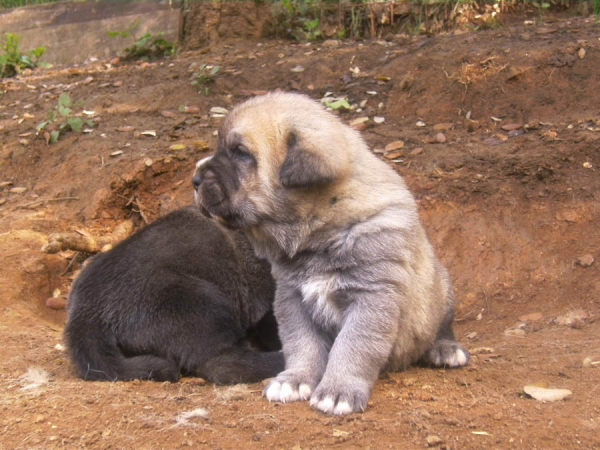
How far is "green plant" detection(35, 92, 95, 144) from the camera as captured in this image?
8.55m

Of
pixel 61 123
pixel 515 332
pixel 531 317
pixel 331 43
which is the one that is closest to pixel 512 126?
pixel 531 317

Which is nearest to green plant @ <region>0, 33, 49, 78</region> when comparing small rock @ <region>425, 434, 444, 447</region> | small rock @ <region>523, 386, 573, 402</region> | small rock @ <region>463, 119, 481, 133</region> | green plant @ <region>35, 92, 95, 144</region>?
green plant @ <region>35, 92, 95, 144</region>

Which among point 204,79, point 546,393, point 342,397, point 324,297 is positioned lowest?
point 546,393

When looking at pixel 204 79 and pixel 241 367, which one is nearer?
pixel 241 367

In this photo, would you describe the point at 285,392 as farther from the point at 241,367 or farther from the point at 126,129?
the point at 126,129

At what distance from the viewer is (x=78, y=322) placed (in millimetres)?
5070

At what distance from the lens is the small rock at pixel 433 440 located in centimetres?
329

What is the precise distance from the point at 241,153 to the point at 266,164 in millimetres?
178

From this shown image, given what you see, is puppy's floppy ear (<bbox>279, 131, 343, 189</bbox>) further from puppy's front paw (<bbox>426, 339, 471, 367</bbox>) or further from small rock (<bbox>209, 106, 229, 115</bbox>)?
small rock (<bbox>209, 106, 229, 115</bbox>)

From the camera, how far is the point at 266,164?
424cm

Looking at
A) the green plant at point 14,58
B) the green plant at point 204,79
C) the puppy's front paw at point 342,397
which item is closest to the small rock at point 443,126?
the green plant at point 204,79

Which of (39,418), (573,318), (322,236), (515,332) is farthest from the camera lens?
(573,318)

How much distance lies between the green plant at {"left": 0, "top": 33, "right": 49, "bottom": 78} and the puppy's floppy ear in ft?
29.0

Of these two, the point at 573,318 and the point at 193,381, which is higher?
the point at 193,381
